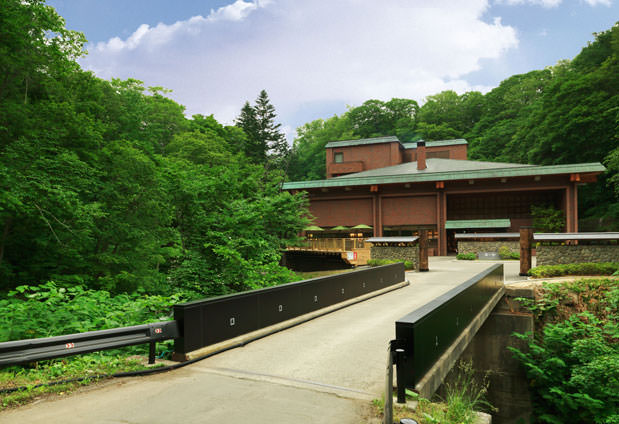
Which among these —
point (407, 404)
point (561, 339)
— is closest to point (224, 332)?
point (407, 404)

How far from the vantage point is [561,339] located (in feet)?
39.6

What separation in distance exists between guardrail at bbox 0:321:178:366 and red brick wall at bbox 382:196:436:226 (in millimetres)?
35258

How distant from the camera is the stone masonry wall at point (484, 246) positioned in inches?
1220

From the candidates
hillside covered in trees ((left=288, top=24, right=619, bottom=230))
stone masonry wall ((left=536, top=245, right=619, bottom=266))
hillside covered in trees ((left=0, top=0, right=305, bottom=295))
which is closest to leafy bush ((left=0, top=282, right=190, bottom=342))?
hillside covered in trees ((left=0, top=0, right=305, bottom=295))

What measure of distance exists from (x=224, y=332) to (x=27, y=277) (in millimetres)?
11744

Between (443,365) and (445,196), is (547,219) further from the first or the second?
(443,365)

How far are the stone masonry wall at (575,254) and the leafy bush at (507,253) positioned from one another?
33.5ft

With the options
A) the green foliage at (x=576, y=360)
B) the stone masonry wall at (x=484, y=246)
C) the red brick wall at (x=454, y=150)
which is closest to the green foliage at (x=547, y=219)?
the stone masonry wall at (x=484, y=246)

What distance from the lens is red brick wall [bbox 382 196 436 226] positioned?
38.6 meters

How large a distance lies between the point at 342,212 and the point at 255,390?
1465 inches

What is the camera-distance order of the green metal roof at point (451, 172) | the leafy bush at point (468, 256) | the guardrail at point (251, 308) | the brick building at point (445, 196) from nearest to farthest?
the guardrail at point (251, 308), the leafy bush at point (468, 256), the green metal roof at point (451, 172), the brick building at point (445, 196)

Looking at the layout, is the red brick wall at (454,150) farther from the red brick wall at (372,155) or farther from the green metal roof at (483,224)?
the green metal roof at (483,224)

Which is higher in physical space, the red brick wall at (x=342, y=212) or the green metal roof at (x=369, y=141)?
the green metal roof at (x=369, y=141)

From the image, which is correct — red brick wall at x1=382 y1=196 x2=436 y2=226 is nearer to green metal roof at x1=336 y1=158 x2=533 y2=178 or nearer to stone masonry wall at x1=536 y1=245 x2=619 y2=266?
Result: green metal roof at x1=336 y1=158 x2=533 y2=178
